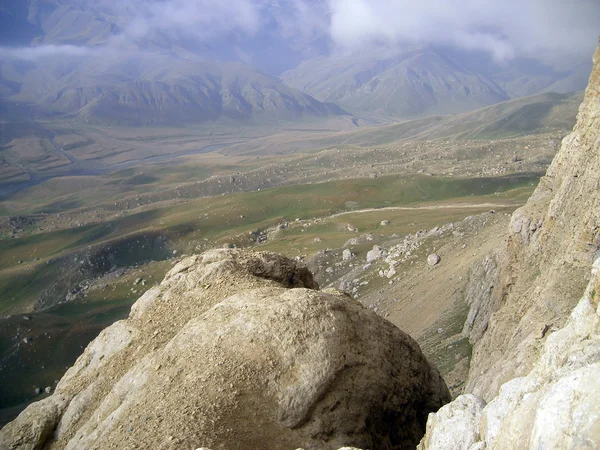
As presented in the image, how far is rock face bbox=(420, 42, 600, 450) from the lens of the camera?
24.7 ft

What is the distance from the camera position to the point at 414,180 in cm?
16262

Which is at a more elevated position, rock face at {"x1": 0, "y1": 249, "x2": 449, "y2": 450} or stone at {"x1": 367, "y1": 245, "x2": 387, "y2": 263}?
rock face at {"x1": 0, "y1": 249, "x2": 449, "y2": 450}

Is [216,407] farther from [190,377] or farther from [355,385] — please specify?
[355,385]

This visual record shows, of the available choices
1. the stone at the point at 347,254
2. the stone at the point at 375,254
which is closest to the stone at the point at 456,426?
the stone at the point at 375,254

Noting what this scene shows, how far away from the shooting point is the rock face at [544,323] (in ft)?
24.7

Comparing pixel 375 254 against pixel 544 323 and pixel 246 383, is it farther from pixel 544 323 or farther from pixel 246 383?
pixel 246 383

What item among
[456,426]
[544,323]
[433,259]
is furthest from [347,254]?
[456,426]

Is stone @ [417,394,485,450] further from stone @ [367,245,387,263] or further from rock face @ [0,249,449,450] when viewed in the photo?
stone @ [367,245,387,263]

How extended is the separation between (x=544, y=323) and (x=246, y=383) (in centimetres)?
1521

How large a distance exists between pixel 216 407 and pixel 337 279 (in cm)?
5660

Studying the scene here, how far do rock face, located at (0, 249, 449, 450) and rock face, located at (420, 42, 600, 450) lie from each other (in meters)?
4.03

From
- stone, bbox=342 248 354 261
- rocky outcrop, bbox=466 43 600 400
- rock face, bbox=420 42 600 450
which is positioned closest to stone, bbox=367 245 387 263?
stone, bbox=342 248 354 261

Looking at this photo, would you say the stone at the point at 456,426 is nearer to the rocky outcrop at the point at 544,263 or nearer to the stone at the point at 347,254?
the rocky outcrop at the point at 544,263

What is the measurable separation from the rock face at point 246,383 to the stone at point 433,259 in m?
40.5
